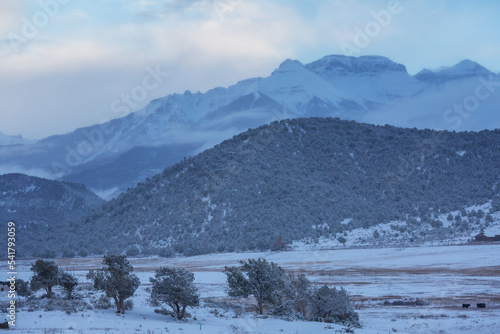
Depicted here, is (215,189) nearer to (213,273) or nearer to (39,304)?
(213,273)

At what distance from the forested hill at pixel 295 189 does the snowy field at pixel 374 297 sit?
2018 cm

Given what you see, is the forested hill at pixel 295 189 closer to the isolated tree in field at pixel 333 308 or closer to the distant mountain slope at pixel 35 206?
the distant mountain slope at pixel 35 206

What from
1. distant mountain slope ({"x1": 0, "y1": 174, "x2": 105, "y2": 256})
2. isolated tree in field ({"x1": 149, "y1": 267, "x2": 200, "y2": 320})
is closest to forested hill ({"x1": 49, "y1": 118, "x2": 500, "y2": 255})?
distant mountain slope ({"x1": 0, "y1": 174, "x2": 105, "y2": 256})

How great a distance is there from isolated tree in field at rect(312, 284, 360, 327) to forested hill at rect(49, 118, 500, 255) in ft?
206

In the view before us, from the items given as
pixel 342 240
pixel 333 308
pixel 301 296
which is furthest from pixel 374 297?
pixel 342 240

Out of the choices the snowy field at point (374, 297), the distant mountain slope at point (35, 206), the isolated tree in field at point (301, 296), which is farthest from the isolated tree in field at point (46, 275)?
the distant mountain slope at point (35, 206)

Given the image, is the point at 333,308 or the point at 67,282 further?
the point at 67,282

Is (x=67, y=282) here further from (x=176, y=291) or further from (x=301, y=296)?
(x=301, y=296)

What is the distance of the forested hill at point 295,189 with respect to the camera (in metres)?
110

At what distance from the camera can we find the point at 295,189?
11931 cm

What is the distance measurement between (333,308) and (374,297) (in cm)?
1244

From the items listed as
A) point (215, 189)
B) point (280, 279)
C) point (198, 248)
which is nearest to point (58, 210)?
point (215, 189)

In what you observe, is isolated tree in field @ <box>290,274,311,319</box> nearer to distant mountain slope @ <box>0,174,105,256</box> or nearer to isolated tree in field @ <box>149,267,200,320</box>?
isolated tree in field @ <box>149,267,200,320</box>

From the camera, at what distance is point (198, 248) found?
104 m
